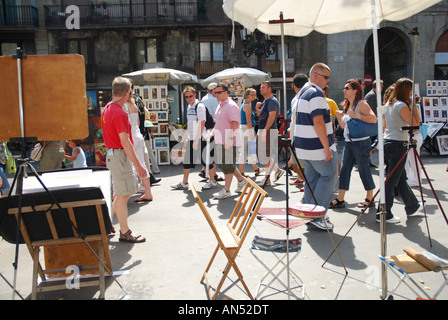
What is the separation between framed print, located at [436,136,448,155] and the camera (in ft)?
37.3

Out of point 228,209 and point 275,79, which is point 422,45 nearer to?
point 275,79

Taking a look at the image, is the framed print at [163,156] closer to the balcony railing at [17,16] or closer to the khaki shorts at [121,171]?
the khaki shorts at [121,171]

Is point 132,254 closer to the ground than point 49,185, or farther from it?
closer to the ground

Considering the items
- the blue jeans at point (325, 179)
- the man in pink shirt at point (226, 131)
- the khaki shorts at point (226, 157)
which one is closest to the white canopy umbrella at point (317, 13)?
the blue jeans at point (325, 179)

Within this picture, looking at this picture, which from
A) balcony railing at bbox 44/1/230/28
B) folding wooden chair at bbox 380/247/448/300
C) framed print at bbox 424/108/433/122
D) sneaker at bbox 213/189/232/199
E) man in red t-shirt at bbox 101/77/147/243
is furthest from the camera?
balcony railing at bbox 44/1/230/28

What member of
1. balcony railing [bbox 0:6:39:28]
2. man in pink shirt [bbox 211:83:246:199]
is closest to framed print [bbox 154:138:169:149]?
man in pink shirt [bbox 211:83:246:199]

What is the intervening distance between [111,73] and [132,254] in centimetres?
2186

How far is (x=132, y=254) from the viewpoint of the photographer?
413 centimetres

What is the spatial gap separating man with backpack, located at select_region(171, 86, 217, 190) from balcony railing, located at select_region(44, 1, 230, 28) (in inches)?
704

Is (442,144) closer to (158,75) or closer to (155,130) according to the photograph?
(155,130)

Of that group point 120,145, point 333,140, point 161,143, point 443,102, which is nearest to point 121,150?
point 120,145

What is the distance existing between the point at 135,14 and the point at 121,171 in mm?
22837

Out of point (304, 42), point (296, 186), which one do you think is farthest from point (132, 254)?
point (304, 42)

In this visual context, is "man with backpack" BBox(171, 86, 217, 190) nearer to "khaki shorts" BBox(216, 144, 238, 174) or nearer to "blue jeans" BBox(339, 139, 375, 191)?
"khaki shorts" BBox(216, 144, 238, 174)
